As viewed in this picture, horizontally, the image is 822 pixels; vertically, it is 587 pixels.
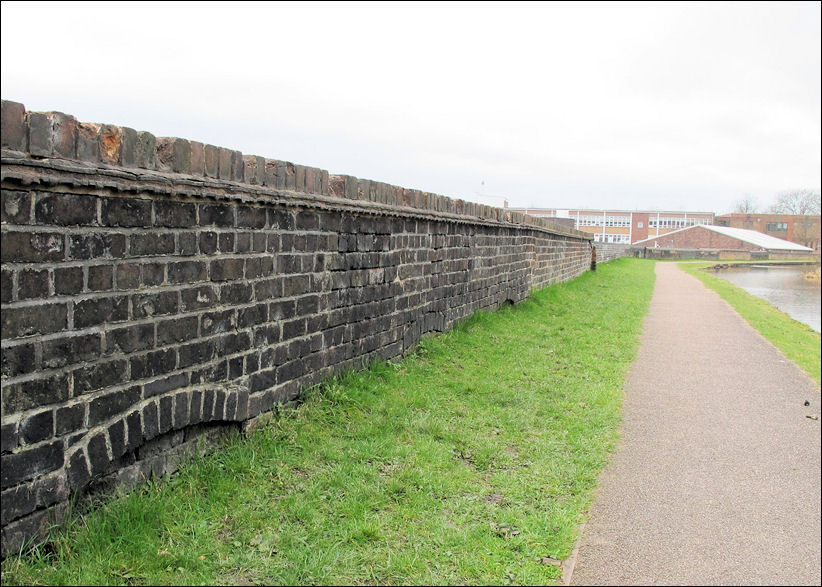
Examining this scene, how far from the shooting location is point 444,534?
3184mm

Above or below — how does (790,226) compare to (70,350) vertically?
above

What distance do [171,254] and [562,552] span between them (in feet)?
8.03

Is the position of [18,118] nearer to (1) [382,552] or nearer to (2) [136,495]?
(2) [136,495]

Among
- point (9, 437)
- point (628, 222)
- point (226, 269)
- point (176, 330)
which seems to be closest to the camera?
point (9, 437)

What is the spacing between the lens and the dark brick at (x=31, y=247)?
8.21ft

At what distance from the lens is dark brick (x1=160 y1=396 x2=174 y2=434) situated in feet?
10.9

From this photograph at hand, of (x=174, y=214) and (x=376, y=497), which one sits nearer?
(x=174, y=214)

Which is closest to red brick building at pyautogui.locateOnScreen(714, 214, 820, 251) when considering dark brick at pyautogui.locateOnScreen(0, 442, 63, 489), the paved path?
the paved path

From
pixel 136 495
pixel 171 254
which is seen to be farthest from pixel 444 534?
pixel 171 254

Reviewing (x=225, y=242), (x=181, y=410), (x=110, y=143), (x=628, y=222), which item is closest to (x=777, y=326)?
(x=225, y=242)

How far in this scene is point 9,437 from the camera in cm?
256

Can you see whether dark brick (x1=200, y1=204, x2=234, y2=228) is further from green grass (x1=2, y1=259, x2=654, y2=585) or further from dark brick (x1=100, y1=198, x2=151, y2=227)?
green grass (x1=2, y1=259, x2=654, y2=585)

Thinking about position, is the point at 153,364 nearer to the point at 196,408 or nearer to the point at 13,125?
the point at 196,408

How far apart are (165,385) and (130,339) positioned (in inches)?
14.2
